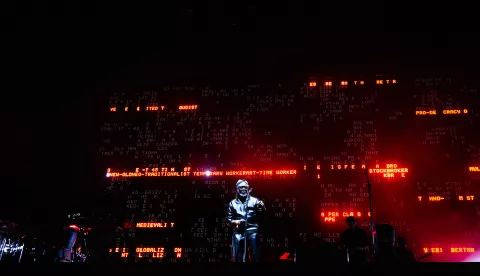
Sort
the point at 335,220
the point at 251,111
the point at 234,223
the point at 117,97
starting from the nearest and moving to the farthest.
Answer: the point at 234,223 → the point at 335,220 → the point at 251,111 → the point at 117,97

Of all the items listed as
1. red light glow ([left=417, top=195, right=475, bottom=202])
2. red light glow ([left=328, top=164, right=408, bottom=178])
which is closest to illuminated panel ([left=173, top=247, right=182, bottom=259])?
red light glow ([left=328, top=164, right=408, bottom=178])

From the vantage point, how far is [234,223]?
315 inches

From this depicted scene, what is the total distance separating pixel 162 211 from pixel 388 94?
10866 millimetres

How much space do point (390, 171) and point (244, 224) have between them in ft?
27.6

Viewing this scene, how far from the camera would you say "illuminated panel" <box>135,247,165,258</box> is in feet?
45.1

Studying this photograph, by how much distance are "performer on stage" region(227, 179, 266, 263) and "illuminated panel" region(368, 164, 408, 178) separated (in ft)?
25.3

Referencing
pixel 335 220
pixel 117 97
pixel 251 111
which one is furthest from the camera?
pixel 117 97

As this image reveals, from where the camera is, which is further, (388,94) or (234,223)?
(388,94)

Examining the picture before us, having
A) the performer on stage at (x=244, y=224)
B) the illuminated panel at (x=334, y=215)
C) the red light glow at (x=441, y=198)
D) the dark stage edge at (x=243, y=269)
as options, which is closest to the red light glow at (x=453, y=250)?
the red light glow at (x=441, y=198)

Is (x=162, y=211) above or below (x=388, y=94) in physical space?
below

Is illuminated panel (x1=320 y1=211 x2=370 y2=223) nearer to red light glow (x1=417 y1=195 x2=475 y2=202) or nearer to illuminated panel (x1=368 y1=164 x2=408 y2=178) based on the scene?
illuminated panel (x1=368 y1=164 x2=408 y2=178)

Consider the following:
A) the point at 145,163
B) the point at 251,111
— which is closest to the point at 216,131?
the point at 251,111

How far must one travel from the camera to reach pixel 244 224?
802 cm

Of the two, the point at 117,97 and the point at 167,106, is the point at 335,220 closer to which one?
the point at 167,106
